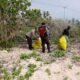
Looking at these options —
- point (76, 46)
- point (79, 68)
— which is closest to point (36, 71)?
point (79, 68)

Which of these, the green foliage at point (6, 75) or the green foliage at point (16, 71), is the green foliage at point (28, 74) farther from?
the green foliage at point (6, 75)

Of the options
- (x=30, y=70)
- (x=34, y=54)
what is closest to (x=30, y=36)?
(x=34, y=54)

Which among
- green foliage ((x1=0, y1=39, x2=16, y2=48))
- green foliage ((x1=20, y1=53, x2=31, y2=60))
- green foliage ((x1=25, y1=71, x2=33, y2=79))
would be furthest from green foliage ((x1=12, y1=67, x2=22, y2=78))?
green foliage ((x1=0, y1=39, x2=16, y2=48))

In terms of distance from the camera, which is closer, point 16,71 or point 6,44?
point 16,71

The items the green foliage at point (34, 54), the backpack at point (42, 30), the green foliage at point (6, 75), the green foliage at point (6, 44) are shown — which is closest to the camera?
the green foliage at point (6, 75)

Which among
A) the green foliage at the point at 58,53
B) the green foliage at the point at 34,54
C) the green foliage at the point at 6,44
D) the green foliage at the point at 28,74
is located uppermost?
the green foliage at the point at 6,44

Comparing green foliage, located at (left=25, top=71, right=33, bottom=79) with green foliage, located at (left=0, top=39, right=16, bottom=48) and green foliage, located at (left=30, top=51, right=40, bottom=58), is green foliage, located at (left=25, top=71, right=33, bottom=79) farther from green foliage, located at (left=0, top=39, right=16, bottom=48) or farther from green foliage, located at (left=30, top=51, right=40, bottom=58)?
green foliage, located at (left=0, top=39, right=16, bottom=48)

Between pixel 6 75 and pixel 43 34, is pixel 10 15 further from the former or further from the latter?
pixel 6 75

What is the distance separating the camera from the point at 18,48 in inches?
675

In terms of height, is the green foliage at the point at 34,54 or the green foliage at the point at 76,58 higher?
the green foliage at the point at 34,54

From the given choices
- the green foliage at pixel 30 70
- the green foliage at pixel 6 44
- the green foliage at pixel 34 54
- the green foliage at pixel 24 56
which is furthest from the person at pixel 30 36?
the green foliage at pixel 30 70

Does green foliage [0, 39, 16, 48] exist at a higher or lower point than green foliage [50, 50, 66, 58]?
higher

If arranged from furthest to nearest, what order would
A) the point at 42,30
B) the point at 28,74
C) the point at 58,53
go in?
the point at 42,30 → the point at 58,53 → the point at 28,74

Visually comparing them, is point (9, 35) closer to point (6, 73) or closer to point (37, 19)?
point (37, 19)
